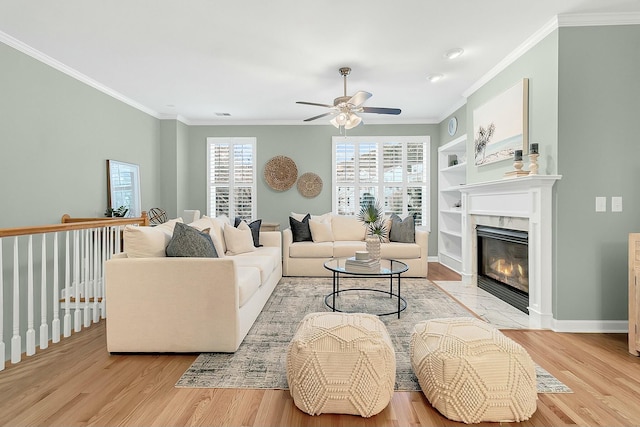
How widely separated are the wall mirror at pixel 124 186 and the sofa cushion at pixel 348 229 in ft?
10.4

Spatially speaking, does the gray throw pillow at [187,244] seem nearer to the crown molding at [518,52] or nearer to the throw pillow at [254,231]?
the throw pillow at [254,231]

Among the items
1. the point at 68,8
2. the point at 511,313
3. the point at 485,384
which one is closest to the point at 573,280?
the point at 511,313

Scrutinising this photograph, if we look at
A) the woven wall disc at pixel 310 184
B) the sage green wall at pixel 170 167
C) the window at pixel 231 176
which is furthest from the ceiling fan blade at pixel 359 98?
the sage green wall at pixel 170 167

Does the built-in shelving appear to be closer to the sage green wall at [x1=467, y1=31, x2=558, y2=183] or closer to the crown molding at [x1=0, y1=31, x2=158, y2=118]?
the sage green wall at [x1=467, y1=31, x2=558, y2=183]

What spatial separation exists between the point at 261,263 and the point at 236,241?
858 mm

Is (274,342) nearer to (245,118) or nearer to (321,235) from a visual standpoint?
(321,235)

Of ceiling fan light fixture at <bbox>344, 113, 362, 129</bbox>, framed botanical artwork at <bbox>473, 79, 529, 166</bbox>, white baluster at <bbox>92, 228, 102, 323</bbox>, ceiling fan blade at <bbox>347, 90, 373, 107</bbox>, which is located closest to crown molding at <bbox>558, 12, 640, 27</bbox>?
framed botanical artwork at <bbox>473, 79, 529, 166</bbox>

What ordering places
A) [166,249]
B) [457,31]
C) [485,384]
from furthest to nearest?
[457,31]
[166,249]
[485,384]

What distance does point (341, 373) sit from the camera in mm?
1726

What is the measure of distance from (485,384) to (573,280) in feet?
6.18

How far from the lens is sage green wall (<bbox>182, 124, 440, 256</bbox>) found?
21.1 ft

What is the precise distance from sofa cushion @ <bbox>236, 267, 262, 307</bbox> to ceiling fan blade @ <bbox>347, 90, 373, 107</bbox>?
2112 millimetres

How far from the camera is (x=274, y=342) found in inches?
105

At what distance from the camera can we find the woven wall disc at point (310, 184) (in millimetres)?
6461
